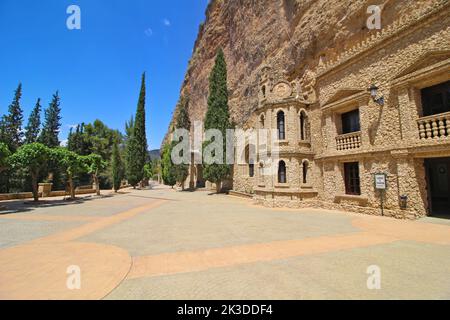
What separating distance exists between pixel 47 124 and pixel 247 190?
47571 mm

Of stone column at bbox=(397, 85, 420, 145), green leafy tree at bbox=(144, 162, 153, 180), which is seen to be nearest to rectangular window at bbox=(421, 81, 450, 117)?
stone column at bbox=(397, 85, 420, 145)

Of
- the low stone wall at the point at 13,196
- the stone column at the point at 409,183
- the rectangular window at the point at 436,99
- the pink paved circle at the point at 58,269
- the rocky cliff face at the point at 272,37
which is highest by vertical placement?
the rocky cliff face at the point at 272,37

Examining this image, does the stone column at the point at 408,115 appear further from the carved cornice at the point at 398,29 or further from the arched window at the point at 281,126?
the arched window at the point at 281,126

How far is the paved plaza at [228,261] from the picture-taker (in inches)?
158

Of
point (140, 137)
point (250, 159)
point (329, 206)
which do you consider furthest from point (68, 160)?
point (329, 206)

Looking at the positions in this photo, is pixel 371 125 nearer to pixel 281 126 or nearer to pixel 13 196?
pixel 281 126

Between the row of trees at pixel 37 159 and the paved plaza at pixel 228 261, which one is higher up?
the row of trees at pixel 37 159

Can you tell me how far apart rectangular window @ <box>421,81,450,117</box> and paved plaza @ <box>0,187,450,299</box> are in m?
5.35

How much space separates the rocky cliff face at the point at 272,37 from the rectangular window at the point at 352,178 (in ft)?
28.1

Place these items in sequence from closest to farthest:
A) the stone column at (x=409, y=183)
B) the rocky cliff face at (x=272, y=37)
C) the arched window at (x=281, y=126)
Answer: the stone column at (x=409, y=183) → the rocky cliff face at (x=272, y=37) → the arched window at (x=281, y=126)

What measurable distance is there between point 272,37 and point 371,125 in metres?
21.0

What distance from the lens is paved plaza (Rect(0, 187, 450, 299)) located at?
4012 mm

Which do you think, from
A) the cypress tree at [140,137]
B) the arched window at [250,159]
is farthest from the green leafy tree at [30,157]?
the cypress tree at [140,137]
